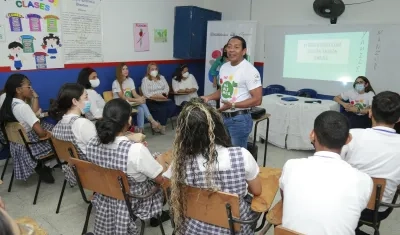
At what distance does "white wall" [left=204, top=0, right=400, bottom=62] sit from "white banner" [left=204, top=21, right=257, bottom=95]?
0.32 m

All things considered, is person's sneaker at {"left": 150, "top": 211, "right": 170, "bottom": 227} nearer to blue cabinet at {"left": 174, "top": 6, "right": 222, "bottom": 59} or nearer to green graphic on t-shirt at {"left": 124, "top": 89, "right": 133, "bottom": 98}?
green graphic on t-shirt at {"left": 124, "top": 89, "right": 133, "bottom": 98}

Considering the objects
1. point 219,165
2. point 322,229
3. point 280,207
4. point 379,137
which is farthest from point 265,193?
point 379,137

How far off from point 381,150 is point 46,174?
301 centimetres

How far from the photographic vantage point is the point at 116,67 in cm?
489

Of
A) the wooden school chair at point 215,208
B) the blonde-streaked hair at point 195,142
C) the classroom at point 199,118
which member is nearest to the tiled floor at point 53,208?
the classroom at point 199,118

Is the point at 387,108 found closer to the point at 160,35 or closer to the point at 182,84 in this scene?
the point at 182,84

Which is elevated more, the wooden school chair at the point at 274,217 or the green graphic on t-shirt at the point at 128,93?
the green graphic on t-shirt at the point at 128,93

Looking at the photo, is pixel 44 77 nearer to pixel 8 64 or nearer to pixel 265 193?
pixel 8 64

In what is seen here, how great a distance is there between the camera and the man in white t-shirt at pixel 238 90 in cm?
251

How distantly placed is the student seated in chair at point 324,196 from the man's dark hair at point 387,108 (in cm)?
73


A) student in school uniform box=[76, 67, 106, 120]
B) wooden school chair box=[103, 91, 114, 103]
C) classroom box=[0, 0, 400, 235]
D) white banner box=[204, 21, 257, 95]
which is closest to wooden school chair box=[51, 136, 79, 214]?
classroom box=[0, 0, 400, 235]

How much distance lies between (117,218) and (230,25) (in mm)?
4574

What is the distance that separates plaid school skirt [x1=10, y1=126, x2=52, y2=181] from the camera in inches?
115

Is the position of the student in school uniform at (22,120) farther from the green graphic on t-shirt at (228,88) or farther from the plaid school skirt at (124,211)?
the green graphic on t-shirt at (228,88)
